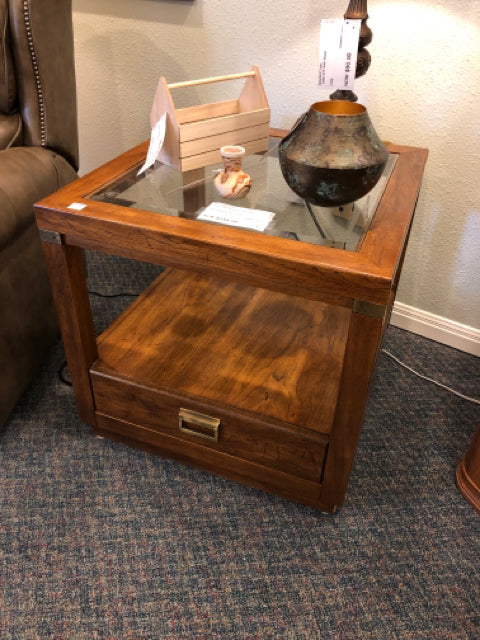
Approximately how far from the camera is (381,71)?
47.2 inches

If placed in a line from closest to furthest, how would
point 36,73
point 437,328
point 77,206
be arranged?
1. point 77,206
2. point 36,73
3. point 437,328

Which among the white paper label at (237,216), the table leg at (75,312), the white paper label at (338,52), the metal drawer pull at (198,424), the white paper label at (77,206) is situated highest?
the white paper label at (338,52)

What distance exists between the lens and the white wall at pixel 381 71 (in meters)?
1.13

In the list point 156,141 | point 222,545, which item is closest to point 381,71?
point 156,141

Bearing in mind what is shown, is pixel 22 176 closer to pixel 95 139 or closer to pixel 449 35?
pixel 95 139

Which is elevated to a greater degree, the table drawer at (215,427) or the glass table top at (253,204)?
the glass table top at (253,204)

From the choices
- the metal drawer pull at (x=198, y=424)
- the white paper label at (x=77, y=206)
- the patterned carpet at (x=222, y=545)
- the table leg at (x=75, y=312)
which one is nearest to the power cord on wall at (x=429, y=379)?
the patterned carpet at (x=222, y=545)

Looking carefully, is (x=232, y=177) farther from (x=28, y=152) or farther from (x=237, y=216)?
(x=28, y=152)

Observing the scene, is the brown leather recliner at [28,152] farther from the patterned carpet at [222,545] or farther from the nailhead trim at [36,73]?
the patterned carpet at [222,545]

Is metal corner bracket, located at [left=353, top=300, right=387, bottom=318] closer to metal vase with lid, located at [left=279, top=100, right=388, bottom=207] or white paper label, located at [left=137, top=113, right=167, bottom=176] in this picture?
metal vase with lid, located at [left=279, top=100, right=388, bottom=207]

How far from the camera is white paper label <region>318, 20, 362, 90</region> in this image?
35.4 inches

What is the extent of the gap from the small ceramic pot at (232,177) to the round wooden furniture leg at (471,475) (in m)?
0.67

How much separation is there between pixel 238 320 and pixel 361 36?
635mm

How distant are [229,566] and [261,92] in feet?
3.18
